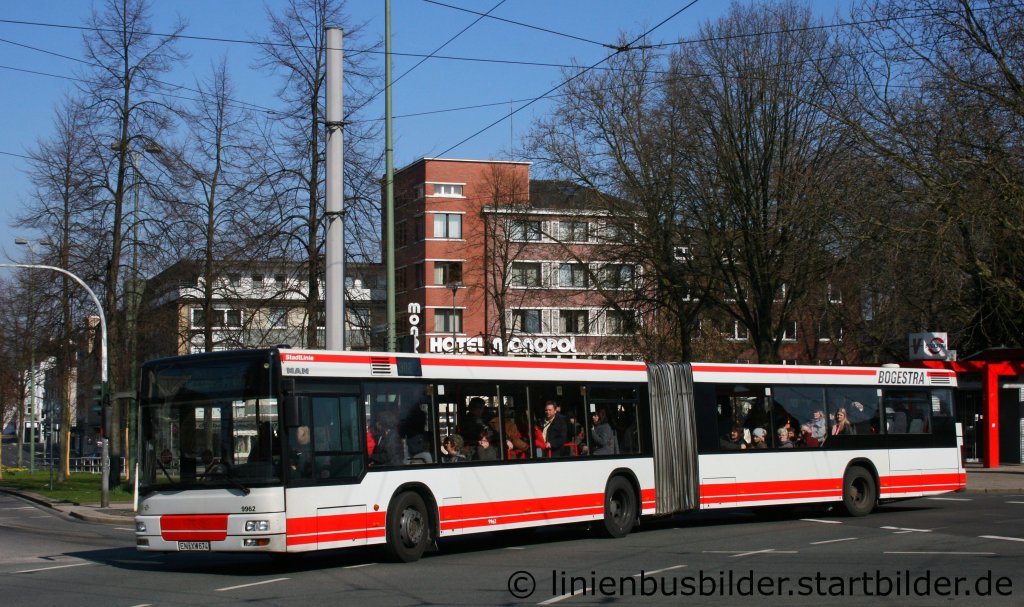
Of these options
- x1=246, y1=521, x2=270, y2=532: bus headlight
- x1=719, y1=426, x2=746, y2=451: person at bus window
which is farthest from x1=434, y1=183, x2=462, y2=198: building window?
x1=246, y1=521, x2=270, y2=532: bus headlight

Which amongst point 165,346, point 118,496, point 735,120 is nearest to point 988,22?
point 735,120

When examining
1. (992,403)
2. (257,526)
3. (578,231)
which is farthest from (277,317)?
(992,403)

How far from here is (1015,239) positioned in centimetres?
2731

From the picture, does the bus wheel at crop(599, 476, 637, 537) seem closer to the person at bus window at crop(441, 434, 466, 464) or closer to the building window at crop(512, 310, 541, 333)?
the person at bus window at crop(441, 434, 466, 464)

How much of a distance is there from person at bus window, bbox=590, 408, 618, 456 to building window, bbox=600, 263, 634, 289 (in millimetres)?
21037

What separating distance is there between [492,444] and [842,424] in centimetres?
795

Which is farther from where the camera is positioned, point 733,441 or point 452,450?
point 733,441

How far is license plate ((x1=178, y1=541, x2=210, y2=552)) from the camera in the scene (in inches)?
555

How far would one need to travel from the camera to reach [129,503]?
110ft

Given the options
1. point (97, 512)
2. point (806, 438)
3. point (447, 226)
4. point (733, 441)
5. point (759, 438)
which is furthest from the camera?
point (447, 226)

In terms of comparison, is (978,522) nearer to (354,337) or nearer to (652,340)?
(354,337)

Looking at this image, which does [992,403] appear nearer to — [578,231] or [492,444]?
[578,231]

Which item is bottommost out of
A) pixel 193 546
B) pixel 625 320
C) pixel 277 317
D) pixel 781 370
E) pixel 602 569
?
pixel 602 569

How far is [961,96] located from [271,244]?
15948mm
